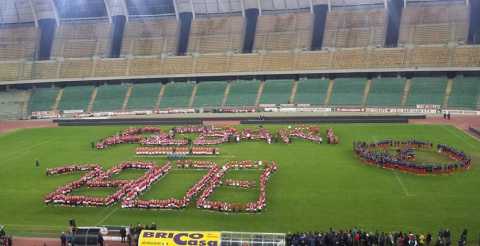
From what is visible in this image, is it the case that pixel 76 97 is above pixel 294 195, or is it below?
above

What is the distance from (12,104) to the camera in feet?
220

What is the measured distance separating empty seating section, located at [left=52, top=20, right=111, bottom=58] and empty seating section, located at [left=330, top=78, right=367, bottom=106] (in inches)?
1316

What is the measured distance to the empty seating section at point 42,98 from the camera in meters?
65.9

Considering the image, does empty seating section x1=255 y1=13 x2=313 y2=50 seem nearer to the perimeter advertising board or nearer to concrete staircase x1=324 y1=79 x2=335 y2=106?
concrete staircase x1=324 y1=79 x2=335 y2=106

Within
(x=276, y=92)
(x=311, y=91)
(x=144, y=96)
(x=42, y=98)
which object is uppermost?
(x=311, y=91)

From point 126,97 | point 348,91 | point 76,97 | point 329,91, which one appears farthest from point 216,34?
point 76,97

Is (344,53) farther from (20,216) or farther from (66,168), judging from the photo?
(20,216)

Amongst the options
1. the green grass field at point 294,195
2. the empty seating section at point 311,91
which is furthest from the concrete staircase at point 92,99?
the empty seating section at point 311,91

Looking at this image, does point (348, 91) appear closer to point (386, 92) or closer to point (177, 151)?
point (386, 92)

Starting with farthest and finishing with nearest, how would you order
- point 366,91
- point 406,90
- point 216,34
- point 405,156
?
1. point 216,34
2. point 366,91
3. point 406,90
4. point 405,156

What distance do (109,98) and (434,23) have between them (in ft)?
145

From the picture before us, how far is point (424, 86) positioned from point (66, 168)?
42231mm

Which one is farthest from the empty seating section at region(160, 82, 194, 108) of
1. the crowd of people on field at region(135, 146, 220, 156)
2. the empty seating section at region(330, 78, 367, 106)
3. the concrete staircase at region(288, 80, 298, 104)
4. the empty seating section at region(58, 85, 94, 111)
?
the crowd of people on field at region(135, 146, 220, 156)

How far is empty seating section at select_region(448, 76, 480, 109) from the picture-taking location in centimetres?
5450
